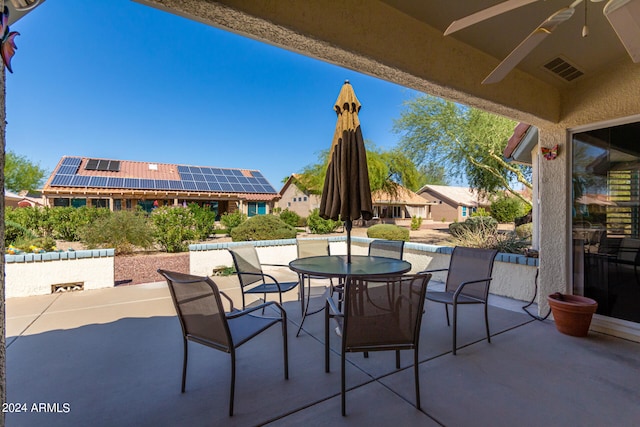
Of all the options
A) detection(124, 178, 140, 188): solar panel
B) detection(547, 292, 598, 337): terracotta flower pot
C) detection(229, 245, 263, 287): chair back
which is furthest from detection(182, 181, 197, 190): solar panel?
detection(547, 292, 598, 337): terracotta flower pot

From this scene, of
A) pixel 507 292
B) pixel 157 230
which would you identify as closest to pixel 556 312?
pixel 507 292

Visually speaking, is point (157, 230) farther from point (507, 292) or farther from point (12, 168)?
point (12, 168)

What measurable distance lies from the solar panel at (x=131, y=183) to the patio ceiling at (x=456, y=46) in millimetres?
18656

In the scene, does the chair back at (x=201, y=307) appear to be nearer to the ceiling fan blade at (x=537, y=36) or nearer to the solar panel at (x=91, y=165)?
the ceiling fan blade at (x=537, y=36)

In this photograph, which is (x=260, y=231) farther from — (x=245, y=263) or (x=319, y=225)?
(x=319, y=225)

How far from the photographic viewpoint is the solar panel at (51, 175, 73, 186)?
15.8 meters

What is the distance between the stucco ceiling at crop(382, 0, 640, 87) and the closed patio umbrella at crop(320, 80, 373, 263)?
116cm

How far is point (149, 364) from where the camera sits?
284 centimetres

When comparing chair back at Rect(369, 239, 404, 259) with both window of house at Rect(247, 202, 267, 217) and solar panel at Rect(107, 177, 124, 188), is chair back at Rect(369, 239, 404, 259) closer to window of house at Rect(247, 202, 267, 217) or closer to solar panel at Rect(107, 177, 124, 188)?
solar panel at Rect(107, 177, 124, 188)

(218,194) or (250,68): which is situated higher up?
(250,68)

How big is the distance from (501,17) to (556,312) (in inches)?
129

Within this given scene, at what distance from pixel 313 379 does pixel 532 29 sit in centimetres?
376

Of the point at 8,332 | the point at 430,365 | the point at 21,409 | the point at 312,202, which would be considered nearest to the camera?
the point at 21,409

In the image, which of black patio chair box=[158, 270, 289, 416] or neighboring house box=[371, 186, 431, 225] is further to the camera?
neighboring house box=[371, 186, 431, 225]
